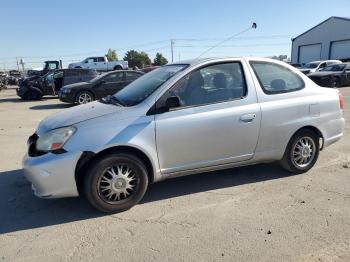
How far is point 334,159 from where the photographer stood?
6.04 meters

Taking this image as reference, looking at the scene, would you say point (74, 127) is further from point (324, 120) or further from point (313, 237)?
point (324, 120)

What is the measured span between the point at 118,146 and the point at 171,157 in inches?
25.6

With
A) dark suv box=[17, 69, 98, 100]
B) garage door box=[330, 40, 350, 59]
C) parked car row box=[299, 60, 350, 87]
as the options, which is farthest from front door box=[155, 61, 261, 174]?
garage door box=[330, 40, 350, 59]

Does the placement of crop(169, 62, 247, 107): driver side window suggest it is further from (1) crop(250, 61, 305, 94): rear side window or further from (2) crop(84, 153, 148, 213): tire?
(2) crop(84, 153, 148, 213): tire

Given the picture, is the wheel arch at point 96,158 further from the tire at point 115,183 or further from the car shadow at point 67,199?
the car shadow at point 67,199

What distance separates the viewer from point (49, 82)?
18.2m

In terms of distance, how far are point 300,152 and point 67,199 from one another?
3.18m

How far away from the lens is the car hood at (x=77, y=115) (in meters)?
4.23

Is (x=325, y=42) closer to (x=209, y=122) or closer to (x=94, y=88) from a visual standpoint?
(x=94, y=88)

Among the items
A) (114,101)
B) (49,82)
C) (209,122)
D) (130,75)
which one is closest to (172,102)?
(209,122)

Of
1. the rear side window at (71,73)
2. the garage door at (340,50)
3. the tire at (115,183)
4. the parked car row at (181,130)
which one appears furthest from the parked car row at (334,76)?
the garage door at (340,50)

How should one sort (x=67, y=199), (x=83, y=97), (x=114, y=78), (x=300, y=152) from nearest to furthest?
(x=67, y=199)
(x=300, y=152)
(x=83, y=97)
(x=114, y=78)

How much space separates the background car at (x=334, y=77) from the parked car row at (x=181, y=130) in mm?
16469

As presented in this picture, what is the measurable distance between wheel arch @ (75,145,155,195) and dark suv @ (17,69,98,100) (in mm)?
14690
